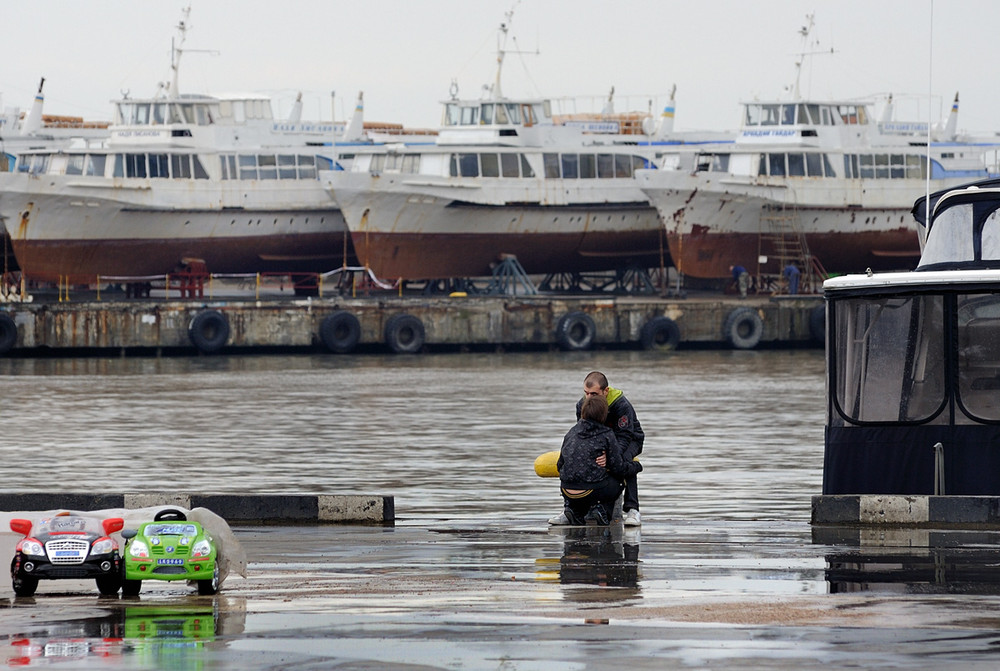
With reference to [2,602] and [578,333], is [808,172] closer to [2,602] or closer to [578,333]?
[578,333]

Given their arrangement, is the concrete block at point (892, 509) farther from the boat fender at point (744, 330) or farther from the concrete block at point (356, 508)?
the boat fender at point (744, 330)

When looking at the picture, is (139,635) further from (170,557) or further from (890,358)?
(890,358)

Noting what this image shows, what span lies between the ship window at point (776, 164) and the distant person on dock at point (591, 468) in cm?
4604

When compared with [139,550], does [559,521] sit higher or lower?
lower

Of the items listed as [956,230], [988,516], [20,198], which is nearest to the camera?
[988,516]

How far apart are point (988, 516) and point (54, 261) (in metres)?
43.1

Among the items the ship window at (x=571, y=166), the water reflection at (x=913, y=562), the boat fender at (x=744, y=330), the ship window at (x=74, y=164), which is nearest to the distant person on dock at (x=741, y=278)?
the boat fender at (x=744, y=330)

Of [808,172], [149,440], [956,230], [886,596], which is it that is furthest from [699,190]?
[886,596]

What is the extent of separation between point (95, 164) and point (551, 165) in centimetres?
1484

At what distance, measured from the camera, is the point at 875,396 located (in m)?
11.4

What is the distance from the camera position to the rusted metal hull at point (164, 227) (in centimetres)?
5009

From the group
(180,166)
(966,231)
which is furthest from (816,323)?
(966,231)

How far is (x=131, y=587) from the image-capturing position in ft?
27.2

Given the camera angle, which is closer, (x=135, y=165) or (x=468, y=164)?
(x=135, y=165)
